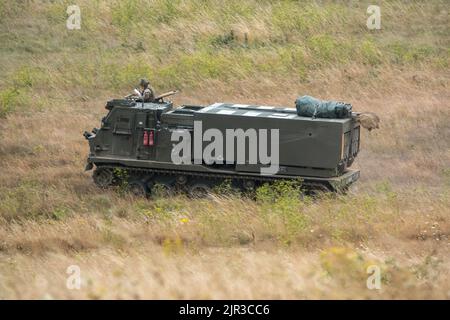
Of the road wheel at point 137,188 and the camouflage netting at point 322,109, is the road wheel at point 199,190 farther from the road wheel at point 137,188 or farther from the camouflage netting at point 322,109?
the camouflage netting at point 322,109

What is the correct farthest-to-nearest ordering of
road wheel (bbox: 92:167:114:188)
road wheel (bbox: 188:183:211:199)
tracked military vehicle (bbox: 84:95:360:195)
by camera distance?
road wheel (bbox: 92:167:114:188) < road wheel (bbox: 188:183:211:199) < tracked military vehicle (bbox: 84:95:360:195)

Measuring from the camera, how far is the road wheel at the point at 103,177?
64.0 feet

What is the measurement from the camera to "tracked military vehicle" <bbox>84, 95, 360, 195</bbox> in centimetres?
1814

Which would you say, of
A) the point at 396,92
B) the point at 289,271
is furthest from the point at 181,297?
the point at 396,92

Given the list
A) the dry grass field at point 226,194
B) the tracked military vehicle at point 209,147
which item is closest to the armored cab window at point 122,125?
the tracked military vehicle at point 209,147

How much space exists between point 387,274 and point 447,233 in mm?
Result: 3366

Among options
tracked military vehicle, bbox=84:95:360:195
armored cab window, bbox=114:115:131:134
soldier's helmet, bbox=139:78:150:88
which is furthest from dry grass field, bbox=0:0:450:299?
soldier's helmet, bbox=139:78:150:88

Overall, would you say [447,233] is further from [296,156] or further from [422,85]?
[422,85]

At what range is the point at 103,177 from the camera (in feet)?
64.2

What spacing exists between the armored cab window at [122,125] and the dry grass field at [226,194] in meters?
1.17

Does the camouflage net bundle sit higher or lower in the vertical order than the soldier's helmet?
lower

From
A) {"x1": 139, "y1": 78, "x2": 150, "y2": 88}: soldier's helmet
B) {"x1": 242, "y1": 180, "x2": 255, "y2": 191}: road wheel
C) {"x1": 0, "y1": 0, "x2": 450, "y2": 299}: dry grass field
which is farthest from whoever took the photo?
{"x1": 139, "y1": 78, "x2": 150, "y2": 88}: soldier's helmet

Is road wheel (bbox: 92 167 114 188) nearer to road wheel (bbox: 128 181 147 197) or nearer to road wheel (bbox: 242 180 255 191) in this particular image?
road wheel (bbox: 128 181 147 197)

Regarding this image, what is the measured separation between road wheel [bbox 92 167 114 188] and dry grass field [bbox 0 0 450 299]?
0.69ft
